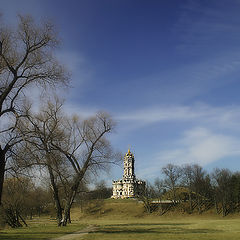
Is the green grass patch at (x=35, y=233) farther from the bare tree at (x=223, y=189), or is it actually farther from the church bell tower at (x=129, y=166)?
the church bell tower at (x=129, y=166)

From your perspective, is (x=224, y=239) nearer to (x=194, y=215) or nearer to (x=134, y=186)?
(x=194, y=215)

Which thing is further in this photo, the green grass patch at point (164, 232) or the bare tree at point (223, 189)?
the bare tree at point (223, 189)

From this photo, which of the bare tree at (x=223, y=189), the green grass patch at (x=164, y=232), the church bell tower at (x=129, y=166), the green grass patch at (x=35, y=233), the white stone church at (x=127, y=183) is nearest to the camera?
the green grass patch at (x=35, y=233)

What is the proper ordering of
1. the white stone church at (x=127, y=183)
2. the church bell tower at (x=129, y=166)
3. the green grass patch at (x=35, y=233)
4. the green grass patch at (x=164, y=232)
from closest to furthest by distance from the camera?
1. the green grass patch at (x=35, y=233)
2. the green grass patch at (x=164, y=232)
3. the white stone church at (x=127, y=183)
4. the church bell tower at (x=129, y=166)

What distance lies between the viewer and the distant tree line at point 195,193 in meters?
73.9

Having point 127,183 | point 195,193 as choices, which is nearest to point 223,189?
point 195,193

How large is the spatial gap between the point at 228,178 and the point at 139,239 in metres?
67.8

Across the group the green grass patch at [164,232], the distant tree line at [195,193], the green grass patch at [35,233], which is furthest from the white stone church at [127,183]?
the green grass patch at [35,233]

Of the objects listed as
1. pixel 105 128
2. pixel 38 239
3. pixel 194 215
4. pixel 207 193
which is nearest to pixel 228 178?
pixel 207 193

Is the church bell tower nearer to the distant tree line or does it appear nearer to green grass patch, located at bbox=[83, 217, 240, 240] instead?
the distant tree line

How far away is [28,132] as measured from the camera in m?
14.7

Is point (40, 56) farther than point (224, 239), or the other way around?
point (224, 239)

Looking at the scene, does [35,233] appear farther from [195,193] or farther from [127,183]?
[127,183]

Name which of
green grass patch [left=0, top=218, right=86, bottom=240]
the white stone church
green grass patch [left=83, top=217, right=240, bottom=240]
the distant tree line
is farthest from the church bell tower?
green grass patch [left=0, top=218, right=86, bottom=240]
